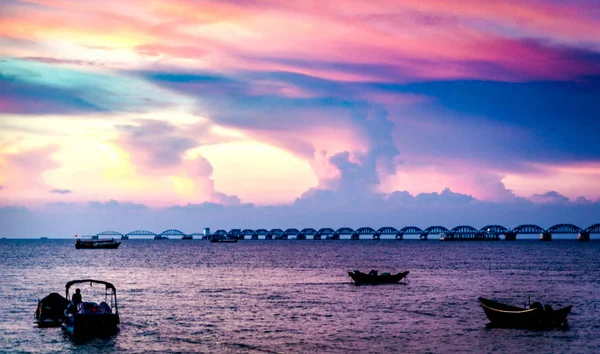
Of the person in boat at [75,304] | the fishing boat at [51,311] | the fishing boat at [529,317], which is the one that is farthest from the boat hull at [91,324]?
the fishing boat at [529,317]

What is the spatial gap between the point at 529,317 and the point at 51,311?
131 feet

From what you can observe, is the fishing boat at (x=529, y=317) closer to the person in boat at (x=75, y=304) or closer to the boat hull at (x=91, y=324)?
the boat hull at (x=91, y=324)

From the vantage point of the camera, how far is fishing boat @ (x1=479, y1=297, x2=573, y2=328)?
56219mm

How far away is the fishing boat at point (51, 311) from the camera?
194ft

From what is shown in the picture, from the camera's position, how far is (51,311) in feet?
196

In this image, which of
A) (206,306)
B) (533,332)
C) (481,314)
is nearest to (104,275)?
(206,306)

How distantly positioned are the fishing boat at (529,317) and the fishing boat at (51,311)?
36203mm

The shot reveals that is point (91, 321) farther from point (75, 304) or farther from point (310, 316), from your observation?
point (310, 316)

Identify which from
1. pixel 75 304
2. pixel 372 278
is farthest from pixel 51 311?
pixel 372 278

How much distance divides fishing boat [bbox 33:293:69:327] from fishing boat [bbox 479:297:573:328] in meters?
36.2

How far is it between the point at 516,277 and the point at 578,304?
140 ft

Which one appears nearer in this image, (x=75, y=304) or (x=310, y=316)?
(x=75, y=304)

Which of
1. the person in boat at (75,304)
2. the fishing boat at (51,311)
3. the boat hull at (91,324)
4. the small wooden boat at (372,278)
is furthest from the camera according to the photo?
the small wooden boat at (372,278)

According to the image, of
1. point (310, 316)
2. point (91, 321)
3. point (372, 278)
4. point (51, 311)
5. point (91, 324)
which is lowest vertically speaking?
point (310, 316)
